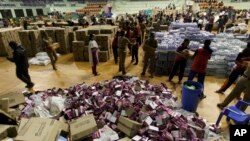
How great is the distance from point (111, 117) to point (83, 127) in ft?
1.94

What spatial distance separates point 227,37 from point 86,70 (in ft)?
19.9

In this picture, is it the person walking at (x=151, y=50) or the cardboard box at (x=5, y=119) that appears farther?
the person walking at (x=151, y=50)

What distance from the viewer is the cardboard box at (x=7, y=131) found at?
2.97 meters

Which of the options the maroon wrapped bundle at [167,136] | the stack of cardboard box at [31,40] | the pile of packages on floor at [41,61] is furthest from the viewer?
the stack of cardboard box at [31,40]

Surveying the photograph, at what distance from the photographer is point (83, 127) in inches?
142

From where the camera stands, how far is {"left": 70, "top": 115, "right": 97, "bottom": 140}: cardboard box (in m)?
3.51

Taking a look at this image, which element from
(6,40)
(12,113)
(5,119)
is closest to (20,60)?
(12,113)

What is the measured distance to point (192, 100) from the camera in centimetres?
437

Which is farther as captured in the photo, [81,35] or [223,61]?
[81,35]

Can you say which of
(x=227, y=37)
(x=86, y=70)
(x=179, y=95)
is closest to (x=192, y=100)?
(x=179, y=95)

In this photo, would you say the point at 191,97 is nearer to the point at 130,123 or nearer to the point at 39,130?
the point at 130,123

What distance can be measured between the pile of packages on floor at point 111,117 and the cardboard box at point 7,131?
0.27 feet

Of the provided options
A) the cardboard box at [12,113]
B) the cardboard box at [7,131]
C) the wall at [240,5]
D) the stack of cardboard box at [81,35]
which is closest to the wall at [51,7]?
the wall at [240,5]

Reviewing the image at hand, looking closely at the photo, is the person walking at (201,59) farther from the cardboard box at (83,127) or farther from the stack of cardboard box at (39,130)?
the stack of cardboard box at (39,130)
